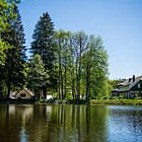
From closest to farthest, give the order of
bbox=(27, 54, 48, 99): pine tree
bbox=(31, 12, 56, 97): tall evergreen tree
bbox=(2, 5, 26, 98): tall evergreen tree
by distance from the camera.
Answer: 1. bbox=(2, 5, 26, 98): tall evergreen tree
2. bbox=(27, 54, 48, 99): pine tree
3. bbox=(31, 12, 56, 97): tall evergreen tree

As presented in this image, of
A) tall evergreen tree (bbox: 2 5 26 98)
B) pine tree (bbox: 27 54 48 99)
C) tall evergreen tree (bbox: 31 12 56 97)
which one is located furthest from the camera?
tall evergreen tree (bbox: 31 12 56 97)

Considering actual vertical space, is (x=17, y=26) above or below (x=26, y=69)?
above

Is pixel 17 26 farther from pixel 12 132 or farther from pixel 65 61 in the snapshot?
pixel 12 132

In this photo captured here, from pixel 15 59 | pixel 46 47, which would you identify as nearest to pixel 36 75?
pixel 15 59

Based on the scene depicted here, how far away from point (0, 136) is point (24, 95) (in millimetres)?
60945

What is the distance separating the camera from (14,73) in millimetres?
53438

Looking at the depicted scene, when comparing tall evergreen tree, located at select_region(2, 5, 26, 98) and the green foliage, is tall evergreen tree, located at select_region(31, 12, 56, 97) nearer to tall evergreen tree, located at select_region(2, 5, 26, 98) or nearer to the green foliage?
the green foliage

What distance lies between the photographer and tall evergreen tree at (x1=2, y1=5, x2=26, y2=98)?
53062mm

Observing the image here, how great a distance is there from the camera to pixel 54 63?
62.8 meters

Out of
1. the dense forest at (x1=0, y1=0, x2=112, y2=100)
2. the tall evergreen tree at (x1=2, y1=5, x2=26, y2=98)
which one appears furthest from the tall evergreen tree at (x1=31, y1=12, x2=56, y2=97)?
the tall evergreen tree at (x1=2, y1=5, x2=26, y2=98)

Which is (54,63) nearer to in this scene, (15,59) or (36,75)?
(36,75)

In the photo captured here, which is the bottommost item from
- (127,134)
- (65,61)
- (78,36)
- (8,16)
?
(127,134)

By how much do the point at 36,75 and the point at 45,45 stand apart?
8150 mm

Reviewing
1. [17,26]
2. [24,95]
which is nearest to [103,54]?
[17,26]
